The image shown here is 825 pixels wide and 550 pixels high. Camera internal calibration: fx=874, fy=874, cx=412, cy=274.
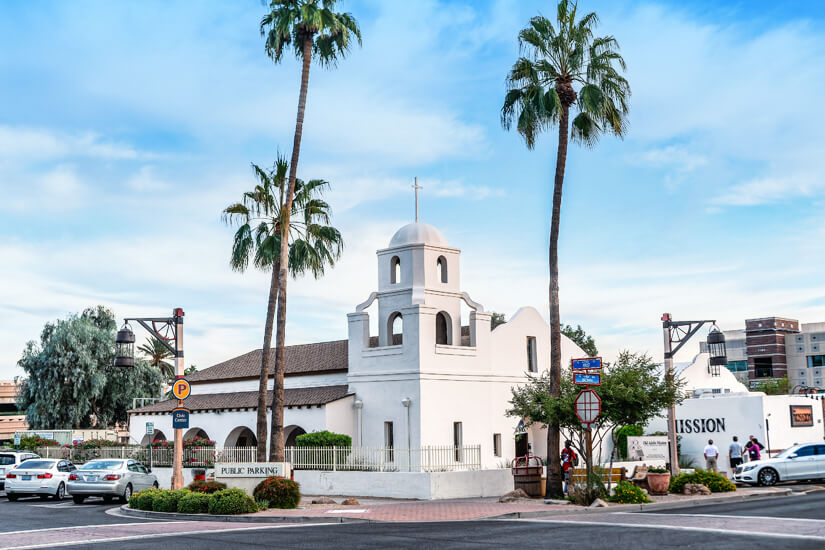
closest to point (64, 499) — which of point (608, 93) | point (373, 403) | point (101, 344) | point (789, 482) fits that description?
point (373, 403)

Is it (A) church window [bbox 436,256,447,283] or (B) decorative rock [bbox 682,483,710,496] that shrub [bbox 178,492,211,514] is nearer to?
(B) decorative rock [bbox 682,483,710,496]

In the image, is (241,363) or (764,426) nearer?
(764,426)

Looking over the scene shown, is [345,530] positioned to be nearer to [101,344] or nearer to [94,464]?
[94,464]

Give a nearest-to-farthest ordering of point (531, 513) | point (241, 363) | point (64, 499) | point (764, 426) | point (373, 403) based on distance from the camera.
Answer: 1. point (531, 513)
2. point (64, 499)
3. point (373, 403)
4. point (764, 426)
5. point (241, 363)

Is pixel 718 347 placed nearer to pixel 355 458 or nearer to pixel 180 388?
pixel 355 458

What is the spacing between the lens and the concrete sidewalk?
67.9ft

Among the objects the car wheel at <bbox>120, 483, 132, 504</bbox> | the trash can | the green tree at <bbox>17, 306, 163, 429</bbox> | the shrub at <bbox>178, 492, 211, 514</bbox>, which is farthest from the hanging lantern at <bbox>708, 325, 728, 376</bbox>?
the green tree at <bbox>17, 306, 163, 429</bbox>

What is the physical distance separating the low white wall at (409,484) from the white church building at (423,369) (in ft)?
10.8

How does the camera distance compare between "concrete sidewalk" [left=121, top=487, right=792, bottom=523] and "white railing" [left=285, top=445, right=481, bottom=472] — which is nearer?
"concrete sidewalk" [left=121, top=487, right=792, bottom=523]

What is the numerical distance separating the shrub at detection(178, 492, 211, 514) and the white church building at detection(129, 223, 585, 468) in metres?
10.3

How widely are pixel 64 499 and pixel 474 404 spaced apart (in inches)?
587

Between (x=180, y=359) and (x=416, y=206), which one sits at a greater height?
(x=416, y=206)

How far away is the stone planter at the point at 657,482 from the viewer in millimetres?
25250

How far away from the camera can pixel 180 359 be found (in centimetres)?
2558
